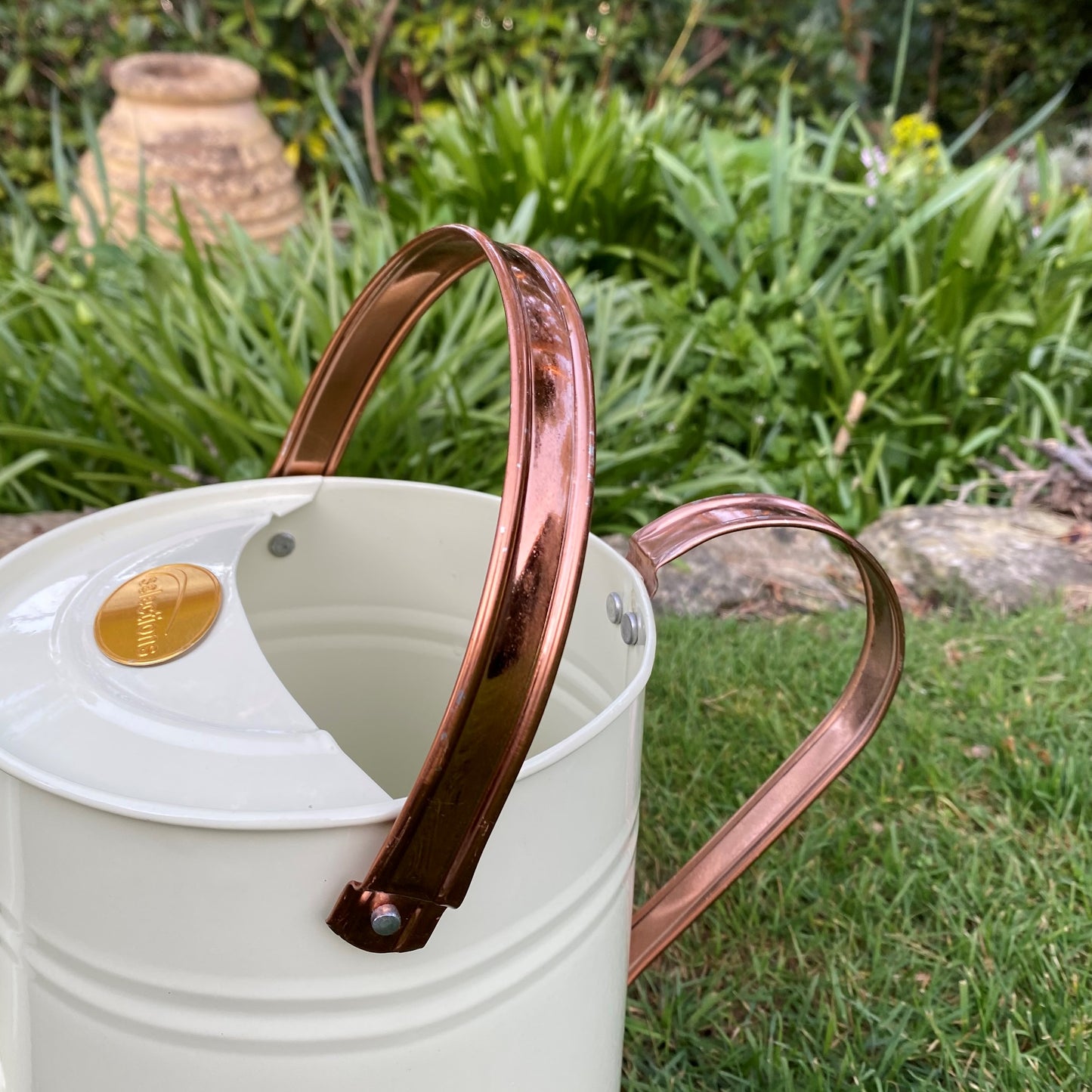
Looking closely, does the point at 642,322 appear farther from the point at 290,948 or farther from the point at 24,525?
the point at 290,948

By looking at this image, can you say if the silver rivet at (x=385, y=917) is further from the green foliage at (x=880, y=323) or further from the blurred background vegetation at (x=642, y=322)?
the green foliage at (x=880, y=323)

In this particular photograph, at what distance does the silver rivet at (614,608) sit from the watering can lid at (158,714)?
0.28 metres

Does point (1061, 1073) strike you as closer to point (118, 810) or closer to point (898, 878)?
point (898, 878)

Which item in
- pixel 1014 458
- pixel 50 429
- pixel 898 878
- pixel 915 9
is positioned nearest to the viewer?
pixel 898 878

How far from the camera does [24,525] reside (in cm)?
184

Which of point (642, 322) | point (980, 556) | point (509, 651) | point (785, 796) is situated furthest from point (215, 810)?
point (642, 322)

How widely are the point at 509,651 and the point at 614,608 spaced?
1.04 feet

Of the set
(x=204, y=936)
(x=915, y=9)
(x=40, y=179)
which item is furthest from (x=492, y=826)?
(x=915, y=9)

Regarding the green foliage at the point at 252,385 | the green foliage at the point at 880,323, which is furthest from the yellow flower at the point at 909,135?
the green foliage at the point at 252,385

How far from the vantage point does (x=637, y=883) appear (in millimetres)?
1313

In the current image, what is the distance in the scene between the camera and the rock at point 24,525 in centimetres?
178

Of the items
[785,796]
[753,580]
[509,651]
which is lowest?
[753,580]

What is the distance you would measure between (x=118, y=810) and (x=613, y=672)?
429 millimetres

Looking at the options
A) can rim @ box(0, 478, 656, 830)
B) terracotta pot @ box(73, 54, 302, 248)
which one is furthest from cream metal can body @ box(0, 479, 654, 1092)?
terracotta pot @ box(73, 54, 302, 248)
